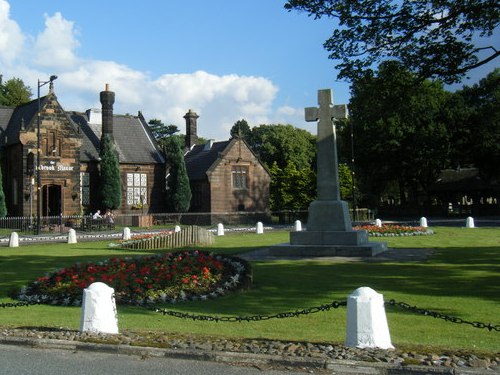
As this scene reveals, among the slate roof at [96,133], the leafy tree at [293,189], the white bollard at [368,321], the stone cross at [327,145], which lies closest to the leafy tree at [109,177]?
the slate roof at [96,133]

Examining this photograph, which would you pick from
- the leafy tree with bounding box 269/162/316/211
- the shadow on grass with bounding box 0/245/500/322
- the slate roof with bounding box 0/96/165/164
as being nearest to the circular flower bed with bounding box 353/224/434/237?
Answer: the shadow on grass with bounding box 0/245/500/322

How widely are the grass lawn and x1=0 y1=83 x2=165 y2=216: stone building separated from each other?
2773 cm

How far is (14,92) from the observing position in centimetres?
6712

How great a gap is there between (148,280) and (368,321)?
21.1 feet

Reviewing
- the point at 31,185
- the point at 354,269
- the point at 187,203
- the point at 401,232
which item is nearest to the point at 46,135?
the point at 31,185

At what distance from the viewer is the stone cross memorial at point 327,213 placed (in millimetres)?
19031

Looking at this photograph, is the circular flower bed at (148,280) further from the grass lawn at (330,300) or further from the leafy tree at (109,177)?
the leafy tree at (109,177)

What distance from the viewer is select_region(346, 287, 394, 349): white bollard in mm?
7062

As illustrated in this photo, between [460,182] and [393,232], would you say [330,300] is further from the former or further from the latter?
[460,182]

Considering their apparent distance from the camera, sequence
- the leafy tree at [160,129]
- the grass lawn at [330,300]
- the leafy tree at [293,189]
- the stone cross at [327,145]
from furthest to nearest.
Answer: the leafy tree at [160,129]
the leafy tree at [293,189]
the stone cross at [327,145]
the grass lawn at [330,300]

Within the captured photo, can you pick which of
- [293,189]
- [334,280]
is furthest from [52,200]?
[334,280]

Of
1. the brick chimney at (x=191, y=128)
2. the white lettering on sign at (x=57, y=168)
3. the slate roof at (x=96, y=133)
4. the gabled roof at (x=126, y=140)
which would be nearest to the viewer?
the white lettering on sign at (x=57, y=168)

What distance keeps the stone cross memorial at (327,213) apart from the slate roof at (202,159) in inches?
1259

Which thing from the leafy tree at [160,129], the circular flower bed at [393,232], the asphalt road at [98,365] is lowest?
the asphalt road at [98,365]
